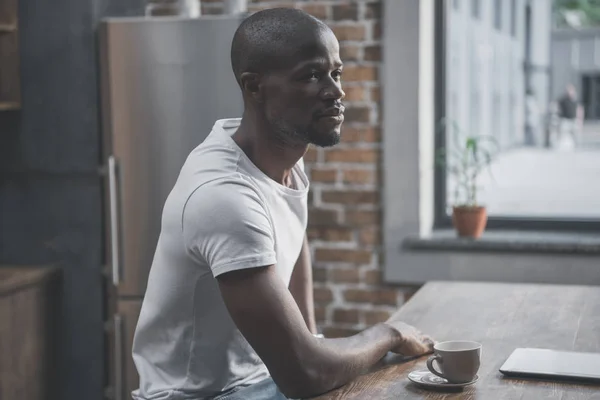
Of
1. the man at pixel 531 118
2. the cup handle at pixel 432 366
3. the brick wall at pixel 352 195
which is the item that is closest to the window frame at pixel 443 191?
the brick wall at pixel 352 195

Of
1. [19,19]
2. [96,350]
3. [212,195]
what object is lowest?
[96,350]

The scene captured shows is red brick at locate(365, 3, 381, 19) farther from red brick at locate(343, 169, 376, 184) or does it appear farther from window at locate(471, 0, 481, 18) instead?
window at locate(471, 0, 481, 18)

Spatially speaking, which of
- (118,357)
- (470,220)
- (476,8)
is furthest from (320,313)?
(476,8)

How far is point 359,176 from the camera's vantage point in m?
3.29

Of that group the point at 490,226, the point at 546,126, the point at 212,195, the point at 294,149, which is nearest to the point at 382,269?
the point at 490,226

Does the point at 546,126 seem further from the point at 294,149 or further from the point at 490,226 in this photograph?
the point at 294,149

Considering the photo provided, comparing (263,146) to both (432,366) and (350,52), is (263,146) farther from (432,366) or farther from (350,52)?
(350,52)

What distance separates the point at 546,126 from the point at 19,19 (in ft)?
12.8

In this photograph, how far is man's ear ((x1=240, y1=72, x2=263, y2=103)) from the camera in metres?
1.71

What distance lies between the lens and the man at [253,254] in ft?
5.01

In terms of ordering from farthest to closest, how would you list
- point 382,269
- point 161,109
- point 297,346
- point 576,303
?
point 382,269 < point 161,109 < point 576,303 < point 297,346

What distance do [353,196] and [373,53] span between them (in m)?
0.53

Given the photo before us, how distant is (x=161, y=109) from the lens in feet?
10.1

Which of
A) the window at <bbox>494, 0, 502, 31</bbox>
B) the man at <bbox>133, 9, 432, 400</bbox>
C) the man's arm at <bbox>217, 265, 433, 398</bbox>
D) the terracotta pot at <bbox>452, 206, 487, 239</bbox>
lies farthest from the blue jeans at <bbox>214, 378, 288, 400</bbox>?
the window at <bbox>494, 0, 502, 31</bbox>
